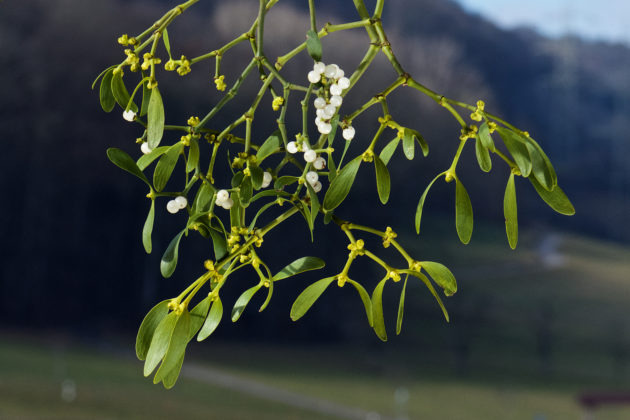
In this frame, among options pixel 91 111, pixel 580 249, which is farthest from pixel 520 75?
pixel 91 111

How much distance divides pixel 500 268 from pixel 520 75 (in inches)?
154

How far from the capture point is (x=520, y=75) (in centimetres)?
1276

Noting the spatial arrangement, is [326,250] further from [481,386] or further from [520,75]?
[520,75]

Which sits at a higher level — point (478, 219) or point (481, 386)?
point (478, 219)

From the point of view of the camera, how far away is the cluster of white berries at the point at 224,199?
360 millimetres

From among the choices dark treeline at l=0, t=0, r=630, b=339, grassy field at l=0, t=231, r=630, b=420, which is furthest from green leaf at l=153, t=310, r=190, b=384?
dark treeline at l=0, t=0, r=630, b=339

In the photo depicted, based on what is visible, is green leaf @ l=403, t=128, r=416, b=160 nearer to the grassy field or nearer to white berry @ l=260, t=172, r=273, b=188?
white berry @ l=260, t=172, r=273, b=188

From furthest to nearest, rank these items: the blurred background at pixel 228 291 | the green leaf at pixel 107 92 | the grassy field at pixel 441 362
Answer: the blurred background at pixel 228 291
the grassy field at pixel 441 362
the green leaf at pixel 107 92

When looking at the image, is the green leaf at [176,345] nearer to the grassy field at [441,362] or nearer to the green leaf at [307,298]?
the green leaf at [307,298]

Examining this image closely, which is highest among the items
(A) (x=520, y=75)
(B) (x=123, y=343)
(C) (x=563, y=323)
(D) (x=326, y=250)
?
(A) (x=520, y=75)

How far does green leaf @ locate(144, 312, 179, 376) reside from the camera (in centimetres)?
34

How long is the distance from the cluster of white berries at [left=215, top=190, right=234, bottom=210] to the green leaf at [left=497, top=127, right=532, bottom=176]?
134mm

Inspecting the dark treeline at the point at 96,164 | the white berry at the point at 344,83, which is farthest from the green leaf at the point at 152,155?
the dark treeline at the point at 96,164

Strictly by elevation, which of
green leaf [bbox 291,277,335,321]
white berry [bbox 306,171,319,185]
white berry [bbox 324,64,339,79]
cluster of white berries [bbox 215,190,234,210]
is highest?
white berry [bbox 324,64,339,79]
